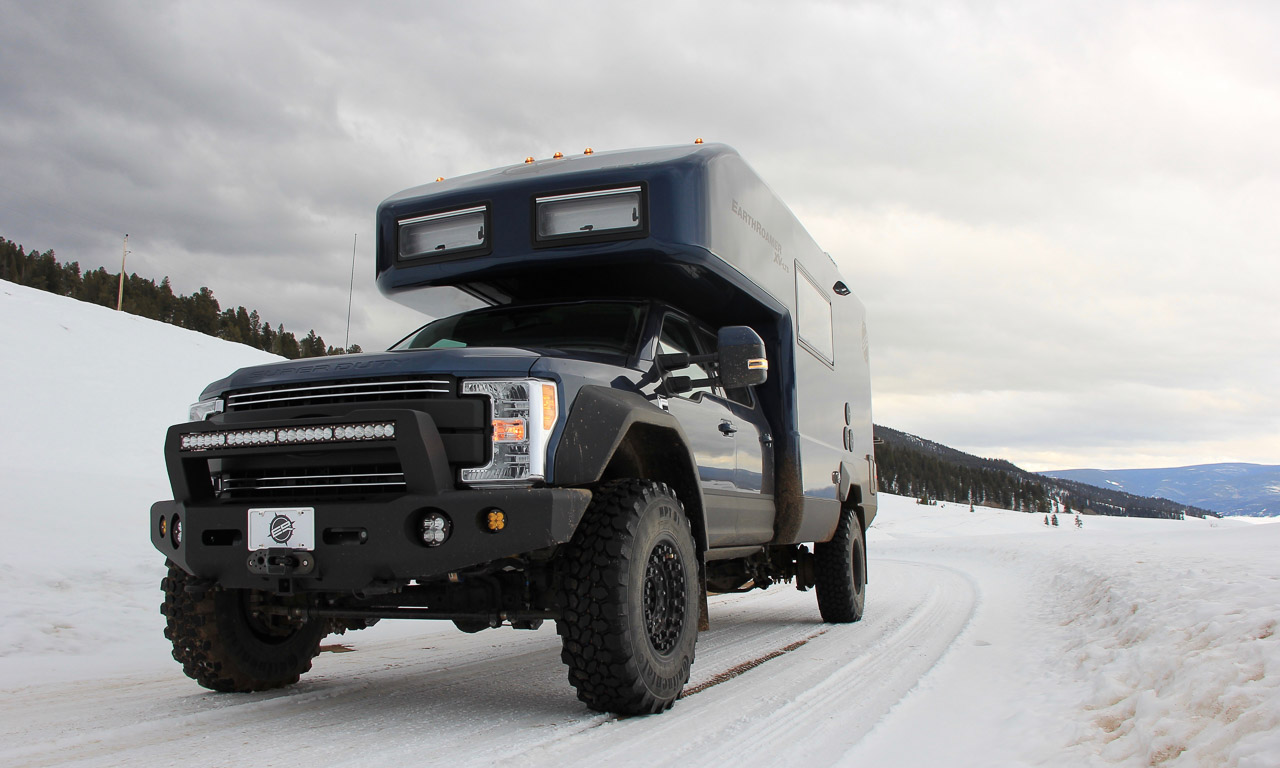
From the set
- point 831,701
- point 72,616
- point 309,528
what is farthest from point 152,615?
point 831,701

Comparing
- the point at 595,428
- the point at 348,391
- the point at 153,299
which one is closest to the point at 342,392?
the point at 348,391

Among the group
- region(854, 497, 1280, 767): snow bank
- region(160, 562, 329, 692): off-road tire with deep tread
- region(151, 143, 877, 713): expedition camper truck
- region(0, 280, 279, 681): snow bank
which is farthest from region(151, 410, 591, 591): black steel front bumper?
region(0, 280, 279, 681): snow bank

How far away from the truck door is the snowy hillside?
876 millimetres

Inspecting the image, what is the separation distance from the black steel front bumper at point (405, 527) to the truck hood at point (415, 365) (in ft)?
0.80

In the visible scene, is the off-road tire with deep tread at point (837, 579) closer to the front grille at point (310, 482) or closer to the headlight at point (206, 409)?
the front grille at point (310, 482)

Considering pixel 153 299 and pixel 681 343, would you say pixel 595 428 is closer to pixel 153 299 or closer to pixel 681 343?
pixel 681 343

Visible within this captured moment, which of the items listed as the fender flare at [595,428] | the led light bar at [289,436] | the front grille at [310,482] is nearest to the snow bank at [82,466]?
the front grille at [310,482]

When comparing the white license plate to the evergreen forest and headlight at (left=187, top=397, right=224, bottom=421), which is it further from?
the evergreen forest

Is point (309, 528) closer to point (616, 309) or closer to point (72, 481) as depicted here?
point (616, 309)

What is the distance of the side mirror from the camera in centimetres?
456

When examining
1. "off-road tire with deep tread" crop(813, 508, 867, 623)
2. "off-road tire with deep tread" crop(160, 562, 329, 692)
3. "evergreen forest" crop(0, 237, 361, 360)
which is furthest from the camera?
"evergreen forest" crop(0, 237, 361, 360)

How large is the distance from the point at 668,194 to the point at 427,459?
2.18 meters

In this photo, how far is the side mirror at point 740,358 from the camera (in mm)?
4559

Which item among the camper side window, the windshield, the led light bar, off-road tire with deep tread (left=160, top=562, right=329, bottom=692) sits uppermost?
the camper side window
